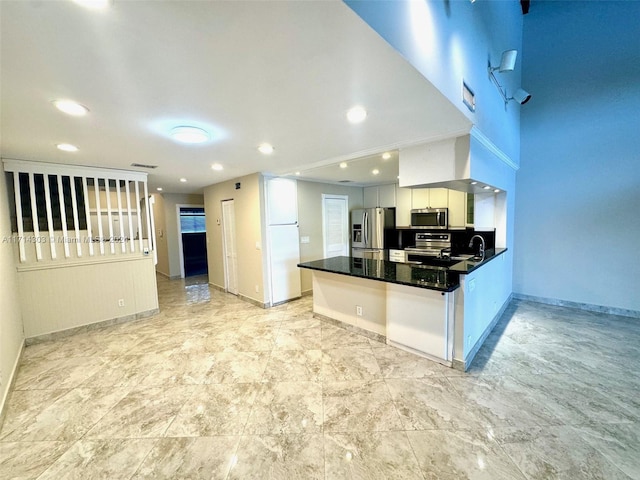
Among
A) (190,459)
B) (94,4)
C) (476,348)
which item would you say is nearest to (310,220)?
(476,348)

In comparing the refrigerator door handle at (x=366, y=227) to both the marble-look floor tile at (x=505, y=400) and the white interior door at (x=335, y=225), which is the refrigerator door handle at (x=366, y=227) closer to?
the white interior door at (x=335, y=225)

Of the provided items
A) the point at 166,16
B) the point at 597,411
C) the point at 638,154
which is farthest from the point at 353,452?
the point at 638,154

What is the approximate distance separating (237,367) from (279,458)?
1.19 m

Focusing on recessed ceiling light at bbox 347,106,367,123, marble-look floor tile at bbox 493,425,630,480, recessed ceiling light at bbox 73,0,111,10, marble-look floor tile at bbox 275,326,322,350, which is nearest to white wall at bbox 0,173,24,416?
marble-look floor tile at bbox 275,326,322,350

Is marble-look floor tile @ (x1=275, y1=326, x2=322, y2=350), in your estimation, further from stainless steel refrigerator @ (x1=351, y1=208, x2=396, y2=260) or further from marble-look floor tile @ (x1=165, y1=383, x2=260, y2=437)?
stainless steel refrigerator @ (x1=351, y1=208, x2=396, y2=260)

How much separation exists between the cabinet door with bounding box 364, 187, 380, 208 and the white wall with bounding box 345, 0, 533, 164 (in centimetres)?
273

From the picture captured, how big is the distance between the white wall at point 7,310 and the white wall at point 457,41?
12.3 ft

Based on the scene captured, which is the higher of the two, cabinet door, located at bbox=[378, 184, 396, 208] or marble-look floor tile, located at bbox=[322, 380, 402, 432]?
cabinet door, located at bbox=[378, 184, 396, 208]

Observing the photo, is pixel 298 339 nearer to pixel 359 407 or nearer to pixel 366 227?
pixel 359 407

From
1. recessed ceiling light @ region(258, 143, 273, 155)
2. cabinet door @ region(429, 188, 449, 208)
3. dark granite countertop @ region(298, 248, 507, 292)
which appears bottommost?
dark granite countertop @ region(298, 248, 507, 292)

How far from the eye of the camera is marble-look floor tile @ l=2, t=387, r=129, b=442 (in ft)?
6.07

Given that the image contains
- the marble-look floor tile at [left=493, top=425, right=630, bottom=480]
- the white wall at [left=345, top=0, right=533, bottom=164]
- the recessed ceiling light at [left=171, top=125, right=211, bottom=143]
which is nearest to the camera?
the white wall at [left=345, top=0, right=533, bottom=164]

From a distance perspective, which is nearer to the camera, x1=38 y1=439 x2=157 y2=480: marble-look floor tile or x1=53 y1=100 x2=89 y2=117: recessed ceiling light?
x1=38 y1=439 x2=157 y2=480: marble-look floor tile

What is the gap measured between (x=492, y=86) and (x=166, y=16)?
129 inches
